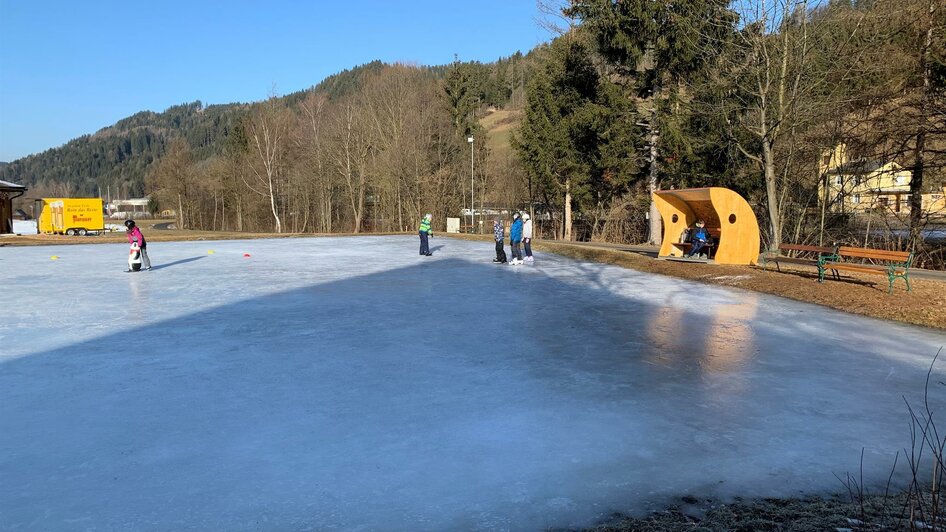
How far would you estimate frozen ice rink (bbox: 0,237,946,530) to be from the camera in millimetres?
3627

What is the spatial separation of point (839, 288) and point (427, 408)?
10.6 m

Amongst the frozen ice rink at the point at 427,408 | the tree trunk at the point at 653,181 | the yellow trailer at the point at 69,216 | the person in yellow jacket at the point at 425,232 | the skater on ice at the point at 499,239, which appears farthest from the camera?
the yellow trailer at the point at 69,216

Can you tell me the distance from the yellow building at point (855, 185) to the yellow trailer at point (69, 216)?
149 ft

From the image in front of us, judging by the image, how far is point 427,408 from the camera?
5293mm

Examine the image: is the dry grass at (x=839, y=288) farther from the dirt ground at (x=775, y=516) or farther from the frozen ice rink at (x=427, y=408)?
the dirt ground at (x=775, y=516)

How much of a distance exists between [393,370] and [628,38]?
24.7 m

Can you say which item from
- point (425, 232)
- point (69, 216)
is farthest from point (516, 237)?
point (69, 216)

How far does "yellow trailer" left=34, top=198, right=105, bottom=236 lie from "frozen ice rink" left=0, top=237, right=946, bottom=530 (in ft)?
116

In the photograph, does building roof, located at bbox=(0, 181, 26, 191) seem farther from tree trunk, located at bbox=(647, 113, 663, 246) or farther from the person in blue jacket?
tree trunk, located at bbox=(647, 113, 663, 246)

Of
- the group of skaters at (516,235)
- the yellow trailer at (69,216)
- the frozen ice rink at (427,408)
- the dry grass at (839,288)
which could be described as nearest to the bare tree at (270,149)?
the yellow trailer at (69,216)

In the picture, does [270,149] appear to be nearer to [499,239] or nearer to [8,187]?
[8,187]

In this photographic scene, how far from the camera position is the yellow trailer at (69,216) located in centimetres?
4028

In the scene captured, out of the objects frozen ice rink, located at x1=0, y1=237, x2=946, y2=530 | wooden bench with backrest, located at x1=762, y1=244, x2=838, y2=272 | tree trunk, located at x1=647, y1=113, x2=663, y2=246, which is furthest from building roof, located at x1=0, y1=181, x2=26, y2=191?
wooden bench with backrest, located at x1=762, y1=244, x2=838, y2=272

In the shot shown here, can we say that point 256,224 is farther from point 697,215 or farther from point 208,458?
point 208,458
